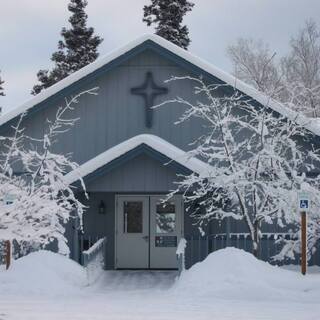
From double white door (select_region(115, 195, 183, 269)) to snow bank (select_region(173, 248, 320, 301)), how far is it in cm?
544

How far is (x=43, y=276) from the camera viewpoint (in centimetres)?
1513

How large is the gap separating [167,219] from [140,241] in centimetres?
109

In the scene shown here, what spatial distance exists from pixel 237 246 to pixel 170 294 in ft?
16.7

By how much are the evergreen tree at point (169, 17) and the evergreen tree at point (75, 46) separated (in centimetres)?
426

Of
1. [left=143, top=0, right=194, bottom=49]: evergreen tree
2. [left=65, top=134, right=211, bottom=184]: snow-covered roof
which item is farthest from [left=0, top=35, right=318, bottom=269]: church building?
[left=143, top=0, right=194, bottom=49]: evergreen tree

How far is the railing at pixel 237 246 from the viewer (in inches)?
752

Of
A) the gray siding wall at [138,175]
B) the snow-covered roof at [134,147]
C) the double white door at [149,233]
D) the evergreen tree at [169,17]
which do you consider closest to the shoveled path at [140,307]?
the gray siding wall at [138,175]

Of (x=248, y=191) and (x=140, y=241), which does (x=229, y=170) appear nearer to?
(x=248, y=191)

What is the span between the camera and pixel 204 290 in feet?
46.3

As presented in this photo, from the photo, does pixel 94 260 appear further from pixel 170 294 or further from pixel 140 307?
pixel 140 307

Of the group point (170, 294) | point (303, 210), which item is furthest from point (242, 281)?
point (303, 210)

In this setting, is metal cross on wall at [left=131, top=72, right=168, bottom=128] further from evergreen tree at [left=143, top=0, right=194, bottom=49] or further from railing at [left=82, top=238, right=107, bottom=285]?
evergreen tree at [left=143, top=0, right=194, bottom=49]

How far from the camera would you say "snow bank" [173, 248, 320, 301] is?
13688 millimetres

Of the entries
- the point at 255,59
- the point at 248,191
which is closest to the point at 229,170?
the point at 248,191
